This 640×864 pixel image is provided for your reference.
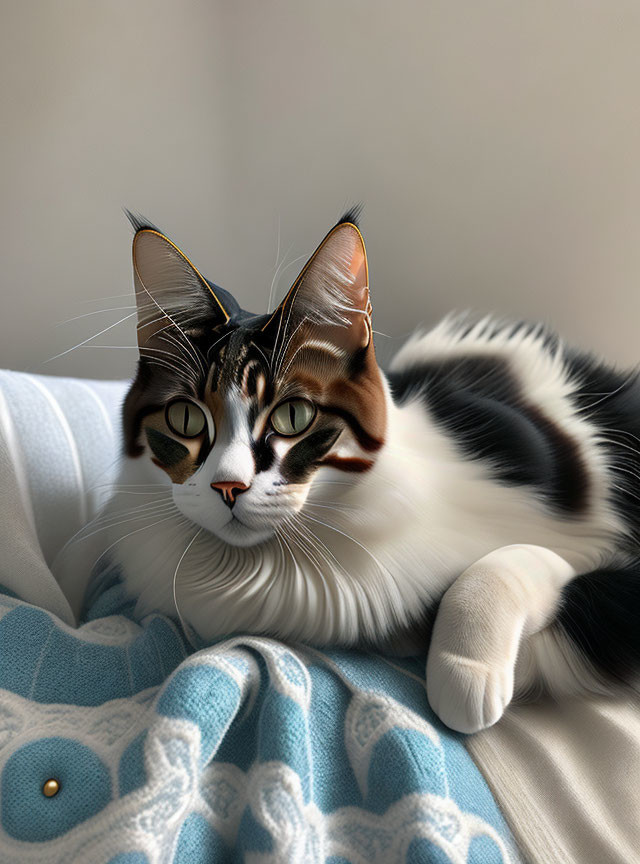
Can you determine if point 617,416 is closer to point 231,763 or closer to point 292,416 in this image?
point 292,416

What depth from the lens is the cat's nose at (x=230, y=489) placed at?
544 millimetres

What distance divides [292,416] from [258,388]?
4 cm

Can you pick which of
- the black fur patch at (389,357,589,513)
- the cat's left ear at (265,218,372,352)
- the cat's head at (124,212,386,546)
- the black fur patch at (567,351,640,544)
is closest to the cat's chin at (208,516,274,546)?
the cat's head at (124,212,386,546)

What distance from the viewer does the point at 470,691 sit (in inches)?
21.3

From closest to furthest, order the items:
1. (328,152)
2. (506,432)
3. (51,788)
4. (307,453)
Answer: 1. (51,788)
2. (307,453)
3. (506,432)
4. (328,152)

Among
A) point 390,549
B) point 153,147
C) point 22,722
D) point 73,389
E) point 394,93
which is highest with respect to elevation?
point 394,93

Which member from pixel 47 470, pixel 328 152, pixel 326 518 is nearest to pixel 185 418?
pixel 326 518

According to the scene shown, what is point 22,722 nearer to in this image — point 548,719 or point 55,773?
point 55,773

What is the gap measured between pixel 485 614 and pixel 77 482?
1.84 feet

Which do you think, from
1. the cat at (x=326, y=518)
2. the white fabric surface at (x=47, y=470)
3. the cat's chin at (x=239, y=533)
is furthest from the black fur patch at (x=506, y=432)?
the white fabric surface at (x=47, y=470)

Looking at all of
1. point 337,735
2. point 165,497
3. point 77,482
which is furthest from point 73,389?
point 337,735

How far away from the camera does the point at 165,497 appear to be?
0.67 metres

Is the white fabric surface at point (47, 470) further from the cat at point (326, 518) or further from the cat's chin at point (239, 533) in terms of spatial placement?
the cat's chin at point (239, 533)

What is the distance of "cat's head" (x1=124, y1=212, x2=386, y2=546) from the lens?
574mm
